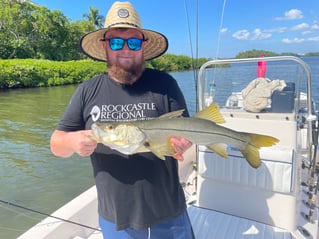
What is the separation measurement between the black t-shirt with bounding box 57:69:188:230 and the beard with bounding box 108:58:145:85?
0.03 m

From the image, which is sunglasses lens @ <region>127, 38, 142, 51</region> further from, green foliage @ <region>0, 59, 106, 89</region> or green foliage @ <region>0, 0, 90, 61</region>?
green foliage @ <region>0, 0, 90, 61</region>

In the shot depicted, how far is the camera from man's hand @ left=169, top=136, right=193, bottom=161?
56.5 inches

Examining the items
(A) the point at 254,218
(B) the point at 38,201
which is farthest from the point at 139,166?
(B) the point at 38,201

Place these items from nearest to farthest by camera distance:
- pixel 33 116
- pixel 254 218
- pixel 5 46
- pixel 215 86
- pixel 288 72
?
1. pixel 254 218
2. pixel 288 72
3. pixel 215 86
4. pixel 33 116
5. pixel 5 46

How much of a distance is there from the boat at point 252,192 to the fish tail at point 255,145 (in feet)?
2.36

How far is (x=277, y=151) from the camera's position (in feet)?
7.55

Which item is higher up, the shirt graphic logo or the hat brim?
the hat brim

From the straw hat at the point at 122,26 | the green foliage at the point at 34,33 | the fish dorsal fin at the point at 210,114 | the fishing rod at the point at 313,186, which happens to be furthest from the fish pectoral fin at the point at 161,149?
the green foliage at the point at 34,33

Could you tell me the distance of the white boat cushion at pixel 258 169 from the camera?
2.27 metres

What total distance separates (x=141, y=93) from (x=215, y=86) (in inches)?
89.5

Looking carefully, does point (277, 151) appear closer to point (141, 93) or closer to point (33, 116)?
point (141, 93)

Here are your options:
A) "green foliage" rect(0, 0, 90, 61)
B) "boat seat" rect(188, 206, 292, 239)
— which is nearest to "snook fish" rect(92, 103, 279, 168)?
"boat seat" rect(188, 206, 292, 239)

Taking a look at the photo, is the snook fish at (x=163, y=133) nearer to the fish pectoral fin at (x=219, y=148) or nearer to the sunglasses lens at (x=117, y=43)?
the fish pectoral fin at (x=219, y=148)

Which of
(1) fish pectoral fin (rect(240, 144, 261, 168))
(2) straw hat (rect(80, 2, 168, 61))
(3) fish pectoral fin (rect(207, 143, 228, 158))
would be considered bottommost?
(1) fish pectoral fin (rect(240, 144, 261, 168))
